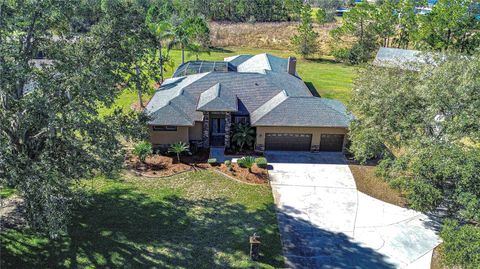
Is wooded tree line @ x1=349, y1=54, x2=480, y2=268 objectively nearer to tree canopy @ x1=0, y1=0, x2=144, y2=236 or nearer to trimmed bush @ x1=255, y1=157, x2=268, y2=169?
trimmed bush @ x1=255, y1=157, x2=268, y2=169

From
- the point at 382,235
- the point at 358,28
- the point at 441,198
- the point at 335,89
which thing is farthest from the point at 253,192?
the point at 358,28

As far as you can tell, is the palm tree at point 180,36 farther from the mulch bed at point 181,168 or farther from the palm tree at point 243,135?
the mulch bed at point 181,168

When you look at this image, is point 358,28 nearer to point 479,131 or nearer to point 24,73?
point 479,131

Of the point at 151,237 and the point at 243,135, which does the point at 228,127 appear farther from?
the point at 151,237

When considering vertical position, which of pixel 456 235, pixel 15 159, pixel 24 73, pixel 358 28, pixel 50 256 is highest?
pixel 358 28

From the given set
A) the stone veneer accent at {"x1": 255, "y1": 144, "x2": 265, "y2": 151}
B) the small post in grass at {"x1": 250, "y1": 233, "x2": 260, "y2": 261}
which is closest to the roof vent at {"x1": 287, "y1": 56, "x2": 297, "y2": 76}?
the stone veneer accent at {"x1": 255, "y1": 144, "x2": 265, "y2": 151}
